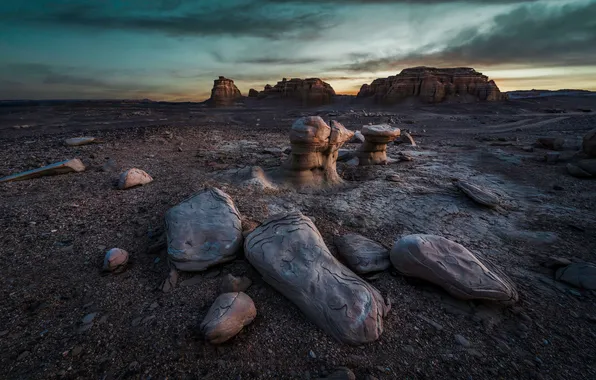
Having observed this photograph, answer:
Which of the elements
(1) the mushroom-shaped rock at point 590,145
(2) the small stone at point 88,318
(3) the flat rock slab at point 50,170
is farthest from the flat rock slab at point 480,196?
(3) the flat rock slab at point 50,170

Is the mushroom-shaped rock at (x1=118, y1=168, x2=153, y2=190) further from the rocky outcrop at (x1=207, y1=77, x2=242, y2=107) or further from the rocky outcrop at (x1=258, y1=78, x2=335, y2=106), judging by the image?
the rocky outcrop at (x1=207, y1=77, x2=242, y2=107)

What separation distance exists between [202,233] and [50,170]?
16.0 ft

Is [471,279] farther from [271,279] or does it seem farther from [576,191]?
[576,191]

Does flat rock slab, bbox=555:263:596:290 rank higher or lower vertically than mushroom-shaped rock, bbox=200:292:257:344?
lower

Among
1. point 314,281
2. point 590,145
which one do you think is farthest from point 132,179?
point 590,145

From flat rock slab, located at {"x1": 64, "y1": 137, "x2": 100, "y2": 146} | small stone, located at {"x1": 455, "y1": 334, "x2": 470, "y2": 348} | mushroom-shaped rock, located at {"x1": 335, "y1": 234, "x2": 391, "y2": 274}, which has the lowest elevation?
small stone, located at {"x1": 455, "y1": 334, "x2": 470, "y2": 348}

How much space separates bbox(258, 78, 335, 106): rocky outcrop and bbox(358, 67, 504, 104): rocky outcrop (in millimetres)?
15443

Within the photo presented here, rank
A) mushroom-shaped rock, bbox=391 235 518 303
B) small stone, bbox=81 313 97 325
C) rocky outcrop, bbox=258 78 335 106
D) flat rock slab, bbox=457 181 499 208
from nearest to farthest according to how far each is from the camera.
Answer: small stone, bbox=81 313 97 325 → mushroom-shaped rock, bbox=391 235 518 303 → flat rock slab, bbox=457 181 499 208 → rocky outcrop, bbox=258 78 335 106

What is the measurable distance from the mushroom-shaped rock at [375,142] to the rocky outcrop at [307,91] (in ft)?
157

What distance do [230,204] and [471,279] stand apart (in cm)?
290

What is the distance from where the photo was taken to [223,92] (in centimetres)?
5984

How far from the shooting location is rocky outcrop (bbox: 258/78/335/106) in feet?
180

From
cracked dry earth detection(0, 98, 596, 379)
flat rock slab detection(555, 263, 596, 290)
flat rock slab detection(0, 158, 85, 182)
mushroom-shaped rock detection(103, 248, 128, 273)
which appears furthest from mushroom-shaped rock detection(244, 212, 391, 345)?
flat rock slab detection(0, 158, 85, 182)

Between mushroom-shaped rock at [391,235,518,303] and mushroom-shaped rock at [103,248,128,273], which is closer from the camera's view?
mushroom-shaped rock at [391,235,518,303]
